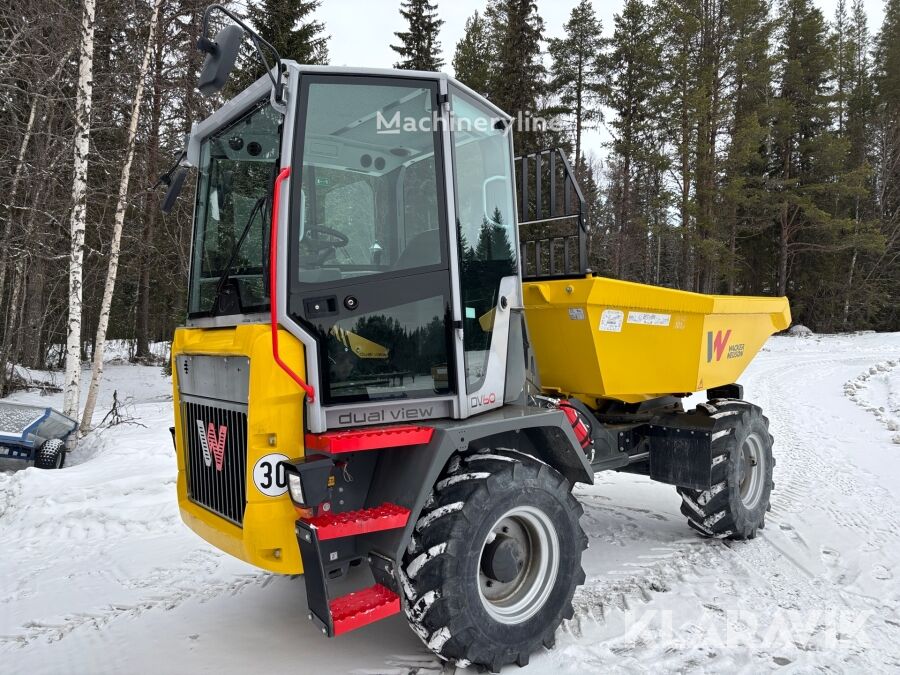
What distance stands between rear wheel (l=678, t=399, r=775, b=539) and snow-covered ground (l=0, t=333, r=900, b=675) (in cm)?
16

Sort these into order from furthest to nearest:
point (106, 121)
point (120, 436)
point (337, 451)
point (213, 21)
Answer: point (106, 121), point (213, 21), point (120, 436), point (337, 451)

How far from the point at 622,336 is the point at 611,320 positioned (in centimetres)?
18

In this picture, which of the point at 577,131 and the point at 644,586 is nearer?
the point at 644,586

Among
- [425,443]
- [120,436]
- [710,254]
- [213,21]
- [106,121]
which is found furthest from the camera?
[710,254]

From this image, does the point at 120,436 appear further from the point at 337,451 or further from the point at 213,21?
the point at 337,451

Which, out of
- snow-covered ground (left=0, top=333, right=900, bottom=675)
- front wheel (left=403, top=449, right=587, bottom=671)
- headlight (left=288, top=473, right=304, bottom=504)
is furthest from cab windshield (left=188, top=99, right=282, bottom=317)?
snow-covered ground (left=0, top=333, right=900, bottom=675)

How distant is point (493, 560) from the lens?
3.04 m

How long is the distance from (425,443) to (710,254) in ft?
76.4

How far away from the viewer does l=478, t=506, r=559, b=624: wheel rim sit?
3.11 metres

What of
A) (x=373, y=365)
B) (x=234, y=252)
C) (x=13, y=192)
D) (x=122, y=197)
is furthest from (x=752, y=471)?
(x=13, y=192)

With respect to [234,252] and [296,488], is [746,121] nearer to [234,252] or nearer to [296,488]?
[234,252]

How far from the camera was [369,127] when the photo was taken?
121 inches

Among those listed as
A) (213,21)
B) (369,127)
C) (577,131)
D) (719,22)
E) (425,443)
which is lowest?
(425,443)

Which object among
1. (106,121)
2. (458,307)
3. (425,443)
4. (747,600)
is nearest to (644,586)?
(747,600)
